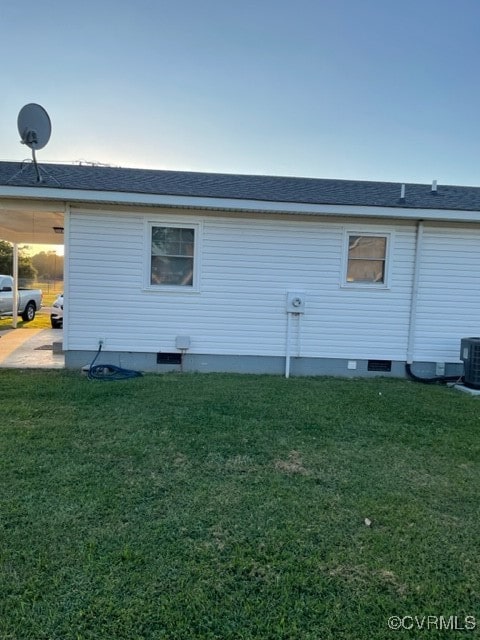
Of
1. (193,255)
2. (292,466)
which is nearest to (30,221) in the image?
Result: (193,255)

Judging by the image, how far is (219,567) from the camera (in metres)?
2.18

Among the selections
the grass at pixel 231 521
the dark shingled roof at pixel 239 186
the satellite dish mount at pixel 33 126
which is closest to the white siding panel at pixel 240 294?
the dark shingled roof at pixel 239 186

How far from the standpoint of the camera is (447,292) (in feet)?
23.4

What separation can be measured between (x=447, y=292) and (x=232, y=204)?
13.3 ft

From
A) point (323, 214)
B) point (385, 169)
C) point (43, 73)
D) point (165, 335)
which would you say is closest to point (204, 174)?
point (323, 214)

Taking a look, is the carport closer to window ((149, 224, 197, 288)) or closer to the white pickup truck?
window ((149, 224, 197, 288))

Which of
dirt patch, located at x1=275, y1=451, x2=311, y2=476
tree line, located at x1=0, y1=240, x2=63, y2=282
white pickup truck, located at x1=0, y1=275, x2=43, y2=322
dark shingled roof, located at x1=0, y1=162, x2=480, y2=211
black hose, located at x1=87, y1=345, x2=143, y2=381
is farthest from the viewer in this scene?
tree line, located at x1=0, y1=240, x2=63, y2=282

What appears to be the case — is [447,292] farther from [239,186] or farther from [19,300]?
[19,300]

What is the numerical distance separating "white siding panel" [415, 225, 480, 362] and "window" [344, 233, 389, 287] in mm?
670

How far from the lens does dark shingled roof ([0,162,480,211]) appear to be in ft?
21.8

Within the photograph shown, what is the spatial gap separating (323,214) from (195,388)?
3494mm

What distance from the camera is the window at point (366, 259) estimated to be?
7.10 meters

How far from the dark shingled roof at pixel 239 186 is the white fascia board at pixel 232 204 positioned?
0.07 metres

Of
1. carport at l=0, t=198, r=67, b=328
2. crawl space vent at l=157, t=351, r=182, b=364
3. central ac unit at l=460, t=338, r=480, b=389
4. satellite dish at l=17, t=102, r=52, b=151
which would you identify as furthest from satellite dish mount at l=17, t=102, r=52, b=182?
central ac unit at l=460, t=338, r=480, b=389
